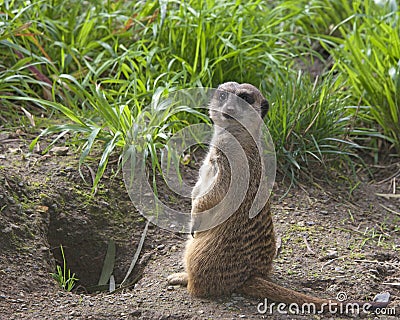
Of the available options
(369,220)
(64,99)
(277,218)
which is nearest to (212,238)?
(277,218)

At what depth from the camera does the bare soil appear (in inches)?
111

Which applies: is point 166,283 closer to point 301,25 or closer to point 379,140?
point 379,140

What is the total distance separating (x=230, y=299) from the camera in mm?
2850

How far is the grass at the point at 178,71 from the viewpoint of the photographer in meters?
3.85

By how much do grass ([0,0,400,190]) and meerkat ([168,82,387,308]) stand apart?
704 millimetres

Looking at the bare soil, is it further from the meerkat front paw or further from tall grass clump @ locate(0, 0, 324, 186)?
tall grass clump @ locate(0, 0, 324, 186)

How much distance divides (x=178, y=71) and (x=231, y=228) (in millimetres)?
1505

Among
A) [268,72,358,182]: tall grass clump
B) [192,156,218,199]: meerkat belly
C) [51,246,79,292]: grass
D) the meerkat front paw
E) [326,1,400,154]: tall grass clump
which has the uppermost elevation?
[326,1,400,154]: tall grass clump

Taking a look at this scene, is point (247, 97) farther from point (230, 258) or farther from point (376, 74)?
point (376, 74)

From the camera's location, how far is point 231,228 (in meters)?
2.88

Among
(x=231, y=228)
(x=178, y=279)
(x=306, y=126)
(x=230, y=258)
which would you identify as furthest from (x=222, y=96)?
(x=306, y=126)

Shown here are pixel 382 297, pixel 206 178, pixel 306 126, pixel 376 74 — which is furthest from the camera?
pixel 376 74

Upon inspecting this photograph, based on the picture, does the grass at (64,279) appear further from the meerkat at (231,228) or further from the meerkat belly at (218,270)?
the meerkat belly at (218,270)

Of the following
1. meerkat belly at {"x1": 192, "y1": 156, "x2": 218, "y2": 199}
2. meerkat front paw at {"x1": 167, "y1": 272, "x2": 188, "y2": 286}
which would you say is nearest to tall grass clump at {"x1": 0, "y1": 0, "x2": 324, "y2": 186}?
meerkat belly at {"x1": 192, "y1": 156, "x2": 218, "y2": 199}
